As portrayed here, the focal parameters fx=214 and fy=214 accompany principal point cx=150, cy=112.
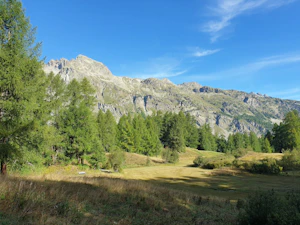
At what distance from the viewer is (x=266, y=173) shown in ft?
125

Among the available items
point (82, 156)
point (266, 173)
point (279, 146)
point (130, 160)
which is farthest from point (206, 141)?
point (82, 156)

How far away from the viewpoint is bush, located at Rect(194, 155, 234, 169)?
4471 cm

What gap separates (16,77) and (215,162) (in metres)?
41.5

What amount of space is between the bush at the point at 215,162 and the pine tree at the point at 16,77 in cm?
3907

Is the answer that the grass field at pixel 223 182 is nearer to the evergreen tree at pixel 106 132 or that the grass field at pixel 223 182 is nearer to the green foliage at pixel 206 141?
the evergreen tree at pixel 106 132

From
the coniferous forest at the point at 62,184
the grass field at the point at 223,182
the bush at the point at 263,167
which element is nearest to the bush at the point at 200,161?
the grass field at the point at 223,182

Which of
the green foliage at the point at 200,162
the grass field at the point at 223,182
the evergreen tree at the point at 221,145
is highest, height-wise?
the evergreen tree at the point at 221,145

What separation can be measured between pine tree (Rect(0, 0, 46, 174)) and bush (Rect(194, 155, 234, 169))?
39.1 m

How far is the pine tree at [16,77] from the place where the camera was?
532 inches

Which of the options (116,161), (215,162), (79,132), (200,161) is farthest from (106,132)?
(215,162)

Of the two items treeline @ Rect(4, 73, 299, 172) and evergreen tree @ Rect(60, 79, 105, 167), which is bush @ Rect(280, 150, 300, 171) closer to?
treeline @ Rect(4, 73, 299, 172)

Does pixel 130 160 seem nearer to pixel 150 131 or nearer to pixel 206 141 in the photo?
pixel 150 131

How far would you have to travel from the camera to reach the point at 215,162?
4606cm

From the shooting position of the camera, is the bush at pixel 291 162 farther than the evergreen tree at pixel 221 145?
No
